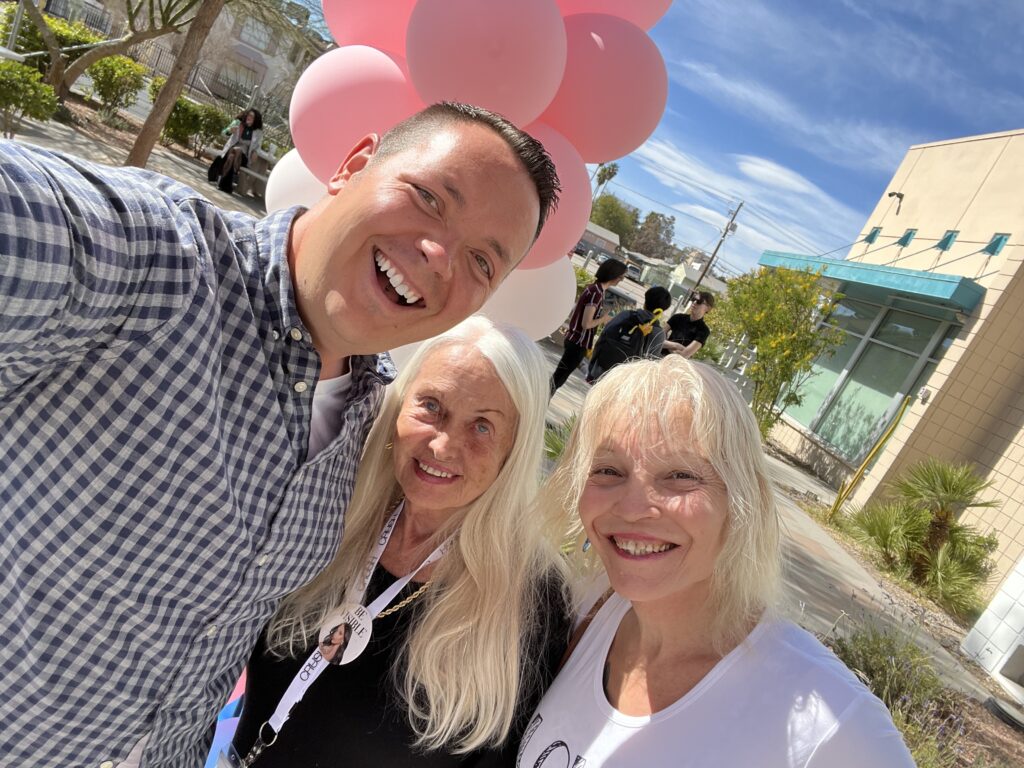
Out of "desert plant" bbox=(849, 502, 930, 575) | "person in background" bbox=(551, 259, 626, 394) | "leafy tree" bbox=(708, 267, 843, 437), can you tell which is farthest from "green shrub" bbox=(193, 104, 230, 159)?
"desert plant" bbox=(849, 502, 930, 575)

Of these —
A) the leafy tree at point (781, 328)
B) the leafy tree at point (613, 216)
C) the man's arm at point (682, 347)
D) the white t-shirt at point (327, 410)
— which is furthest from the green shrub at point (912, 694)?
the leafy tree at point (613, 216)

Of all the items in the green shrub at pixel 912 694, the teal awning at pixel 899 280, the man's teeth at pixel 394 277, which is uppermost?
the teal awning at pixel 899 280

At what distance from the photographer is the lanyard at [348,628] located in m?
1.84

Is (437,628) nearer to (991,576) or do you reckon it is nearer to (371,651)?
(371,651)

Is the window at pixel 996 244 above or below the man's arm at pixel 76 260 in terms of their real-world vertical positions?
above

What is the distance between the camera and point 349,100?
2834 mm

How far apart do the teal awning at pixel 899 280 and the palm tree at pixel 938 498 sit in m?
3.35

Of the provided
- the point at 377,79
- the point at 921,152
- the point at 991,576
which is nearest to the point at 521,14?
the point at 377,79

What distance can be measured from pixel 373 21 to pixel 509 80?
0.87 metres

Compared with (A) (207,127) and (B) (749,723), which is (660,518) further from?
(A) (207,127)

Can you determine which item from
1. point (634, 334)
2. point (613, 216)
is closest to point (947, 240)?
point (634, 334)

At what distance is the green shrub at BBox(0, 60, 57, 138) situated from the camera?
8.65 meters

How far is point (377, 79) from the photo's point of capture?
283cm

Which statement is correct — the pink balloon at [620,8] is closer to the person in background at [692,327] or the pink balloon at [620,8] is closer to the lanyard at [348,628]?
the lanyard at [348,628]
